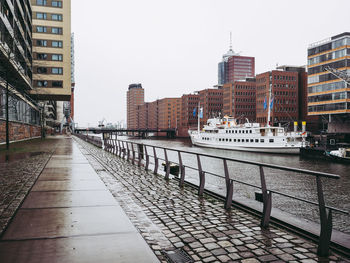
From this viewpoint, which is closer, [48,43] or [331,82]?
[48,43]

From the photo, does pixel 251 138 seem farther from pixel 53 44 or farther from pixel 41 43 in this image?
pixel 41 43

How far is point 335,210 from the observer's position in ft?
15.4

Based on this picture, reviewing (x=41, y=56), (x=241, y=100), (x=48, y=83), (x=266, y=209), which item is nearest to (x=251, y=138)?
(x=48, y=83)

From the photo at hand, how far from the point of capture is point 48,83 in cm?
5962

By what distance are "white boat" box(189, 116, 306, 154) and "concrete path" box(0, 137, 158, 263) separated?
53.6m

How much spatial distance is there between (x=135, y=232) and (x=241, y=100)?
15207 cm

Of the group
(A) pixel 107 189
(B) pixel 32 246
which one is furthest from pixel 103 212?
(A) pixel 107 189

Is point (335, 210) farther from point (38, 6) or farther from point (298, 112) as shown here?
point (298, 112)

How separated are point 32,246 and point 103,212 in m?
2.14

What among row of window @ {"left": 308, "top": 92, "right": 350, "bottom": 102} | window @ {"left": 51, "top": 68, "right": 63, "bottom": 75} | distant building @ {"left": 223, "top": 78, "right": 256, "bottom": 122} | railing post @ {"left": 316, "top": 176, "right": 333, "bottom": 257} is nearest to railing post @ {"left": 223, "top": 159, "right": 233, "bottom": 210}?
railing post @ {"left": 316, "top": 176, "right": 333, "bottom": 257}

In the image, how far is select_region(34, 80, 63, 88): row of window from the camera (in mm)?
59188

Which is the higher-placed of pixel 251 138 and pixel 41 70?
pixel 41 70

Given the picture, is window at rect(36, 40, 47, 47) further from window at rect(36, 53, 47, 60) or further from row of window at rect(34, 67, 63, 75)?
row of window at rect(34, 67, 63, 75)

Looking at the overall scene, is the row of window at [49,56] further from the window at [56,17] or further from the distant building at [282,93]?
the distant building at [282,93]
